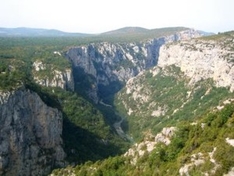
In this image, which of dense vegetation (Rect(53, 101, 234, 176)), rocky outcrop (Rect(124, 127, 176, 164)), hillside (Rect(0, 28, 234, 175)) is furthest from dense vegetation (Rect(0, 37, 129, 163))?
rocky outcrop (Rect(124, 127, 176, 164))

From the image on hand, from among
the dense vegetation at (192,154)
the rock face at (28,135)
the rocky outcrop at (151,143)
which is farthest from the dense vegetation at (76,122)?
the rocky outcrop at (151,143)

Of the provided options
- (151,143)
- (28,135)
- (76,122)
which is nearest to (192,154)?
(151,143)

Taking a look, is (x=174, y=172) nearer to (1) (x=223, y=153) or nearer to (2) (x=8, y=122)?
(1) (x=223, y=153)

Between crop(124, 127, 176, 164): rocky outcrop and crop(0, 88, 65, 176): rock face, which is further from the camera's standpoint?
crop(0, 88, 65, 176): rock face

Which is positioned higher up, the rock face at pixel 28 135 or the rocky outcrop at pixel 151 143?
the rocky outcrop at pixel 151 143

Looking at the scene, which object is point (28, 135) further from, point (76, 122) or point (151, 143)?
point (151, 143)

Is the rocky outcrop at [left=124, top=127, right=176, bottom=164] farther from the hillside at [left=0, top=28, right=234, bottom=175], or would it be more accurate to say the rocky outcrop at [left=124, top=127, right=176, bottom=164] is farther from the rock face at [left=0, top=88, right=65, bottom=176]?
the rock face at [left=0, top=88, right=65, bottom=176]

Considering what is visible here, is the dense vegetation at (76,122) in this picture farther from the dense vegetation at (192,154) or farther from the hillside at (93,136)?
the dense vegetation at (192,154)

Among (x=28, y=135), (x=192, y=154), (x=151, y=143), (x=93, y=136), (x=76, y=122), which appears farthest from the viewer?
(x=76, y=122)
